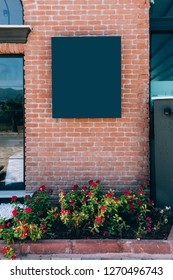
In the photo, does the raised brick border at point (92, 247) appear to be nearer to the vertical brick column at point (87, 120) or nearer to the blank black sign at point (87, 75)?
the vertical brick column at point (87, 120)

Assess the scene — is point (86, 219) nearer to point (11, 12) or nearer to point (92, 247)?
point (92, 247)

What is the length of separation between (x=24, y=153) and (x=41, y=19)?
2.19 meters

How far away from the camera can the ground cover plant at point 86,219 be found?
449cm

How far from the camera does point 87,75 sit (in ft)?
17.9

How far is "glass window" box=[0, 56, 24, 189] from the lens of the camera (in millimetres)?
5949

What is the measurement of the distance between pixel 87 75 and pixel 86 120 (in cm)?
70

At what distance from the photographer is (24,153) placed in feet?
19.9

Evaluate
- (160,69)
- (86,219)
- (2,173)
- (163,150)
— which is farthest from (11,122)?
(160,69)

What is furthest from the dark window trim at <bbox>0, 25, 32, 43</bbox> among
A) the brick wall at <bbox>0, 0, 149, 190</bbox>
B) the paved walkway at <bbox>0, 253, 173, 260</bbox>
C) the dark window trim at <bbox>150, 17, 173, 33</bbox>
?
the paved walkway at <bbox>0, 253, 173, 260</bbox>

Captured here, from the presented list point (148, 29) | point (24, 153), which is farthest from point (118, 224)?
point (148, 29)

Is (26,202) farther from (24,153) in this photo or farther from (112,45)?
(112,45)

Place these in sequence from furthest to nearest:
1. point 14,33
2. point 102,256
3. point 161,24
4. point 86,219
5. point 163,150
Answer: point 161,24 → point 14,33 → point 163,150 → point 86,219 → point 102,256

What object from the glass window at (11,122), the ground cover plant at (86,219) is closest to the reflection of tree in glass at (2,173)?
the glass window at (11,122)

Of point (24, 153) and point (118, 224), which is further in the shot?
point (24, 153)
